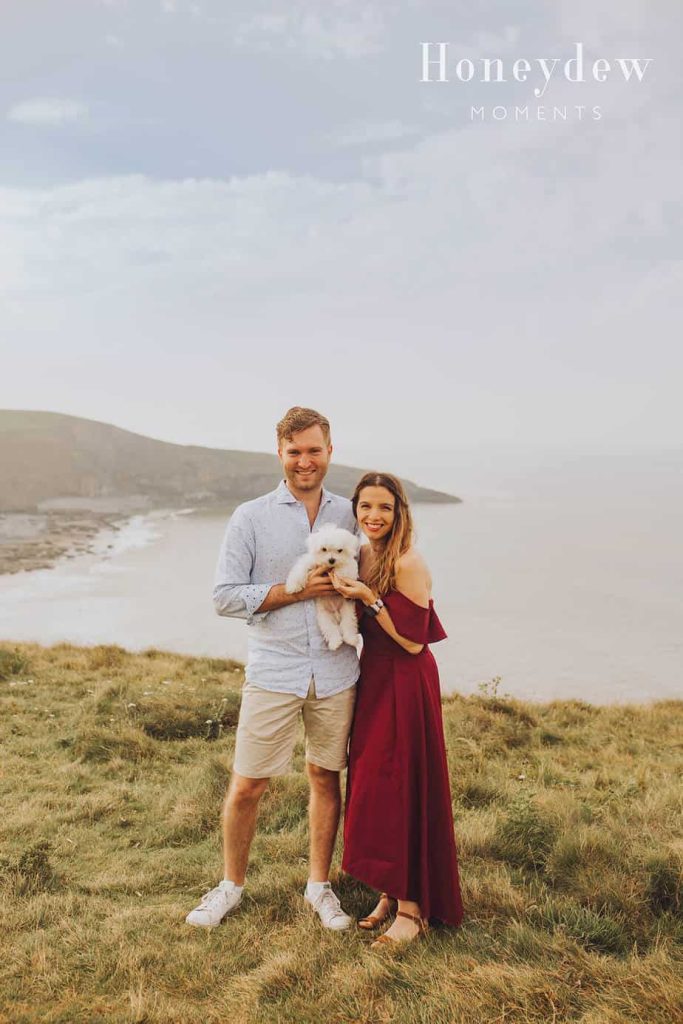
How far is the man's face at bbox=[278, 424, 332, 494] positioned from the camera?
342 centimetres

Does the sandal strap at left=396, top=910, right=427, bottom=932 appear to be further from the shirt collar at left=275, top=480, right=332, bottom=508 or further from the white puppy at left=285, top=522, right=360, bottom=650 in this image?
the shirt collar at left=275, top=480, right=332, bottom=508

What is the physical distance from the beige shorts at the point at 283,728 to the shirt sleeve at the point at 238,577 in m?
0.41

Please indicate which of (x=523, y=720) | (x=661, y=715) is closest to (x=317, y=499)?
(x=523, y=720)

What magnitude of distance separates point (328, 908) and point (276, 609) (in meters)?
1.51

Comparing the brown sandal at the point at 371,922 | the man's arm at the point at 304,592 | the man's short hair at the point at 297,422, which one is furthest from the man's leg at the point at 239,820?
the man's short hair at the point at 297,422

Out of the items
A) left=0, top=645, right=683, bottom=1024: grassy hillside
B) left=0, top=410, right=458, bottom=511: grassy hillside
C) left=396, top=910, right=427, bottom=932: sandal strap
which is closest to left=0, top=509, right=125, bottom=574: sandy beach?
left=0, top=410, right=458, bottom=511: grassy hillside

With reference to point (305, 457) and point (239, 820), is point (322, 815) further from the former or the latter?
point (305, 457)

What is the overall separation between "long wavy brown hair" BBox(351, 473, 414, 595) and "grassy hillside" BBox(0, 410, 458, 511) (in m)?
33.8

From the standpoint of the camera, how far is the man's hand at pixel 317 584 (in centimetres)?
328

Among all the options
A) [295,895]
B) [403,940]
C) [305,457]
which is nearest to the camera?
[403,940]

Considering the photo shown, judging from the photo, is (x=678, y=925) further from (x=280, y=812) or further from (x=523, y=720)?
(x=523, y=720)

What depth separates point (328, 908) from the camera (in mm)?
3520

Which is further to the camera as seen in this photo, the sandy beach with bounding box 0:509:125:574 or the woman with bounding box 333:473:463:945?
the sandy beach with bounding box 0:509:125:574

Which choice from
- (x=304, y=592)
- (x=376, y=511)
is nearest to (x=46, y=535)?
(x=304, y=592)
